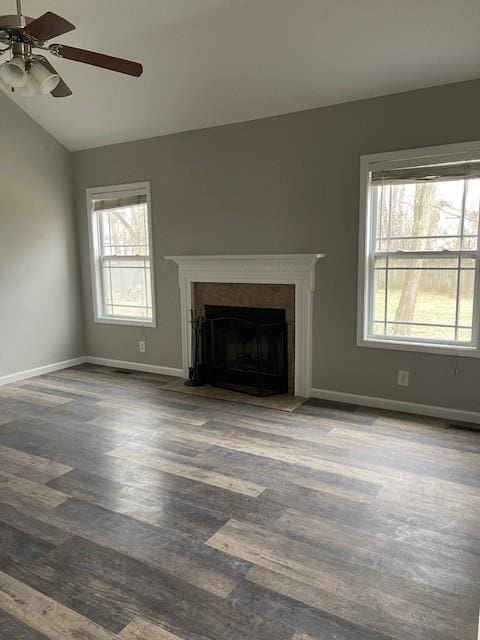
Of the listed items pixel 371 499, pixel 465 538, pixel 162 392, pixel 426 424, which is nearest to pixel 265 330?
pixel 162 392

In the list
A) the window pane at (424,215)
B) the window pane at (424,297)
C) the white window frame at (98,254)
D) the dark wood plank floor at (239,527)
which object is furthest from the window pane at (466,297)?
the white window frame at (98,254)

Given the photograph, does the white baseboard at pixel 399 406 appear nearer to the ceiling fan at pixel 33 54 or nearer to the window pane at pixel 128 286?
the window pane at pixel 128 286

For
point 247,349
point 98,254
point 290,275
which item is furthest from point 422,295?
point 98,254

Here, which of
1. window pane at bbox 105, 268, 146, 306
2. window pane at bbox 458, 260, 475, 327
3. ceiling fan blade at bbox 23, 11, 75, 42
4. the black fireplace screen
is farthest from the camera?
window pane at bbox 105, 268, 146, 306

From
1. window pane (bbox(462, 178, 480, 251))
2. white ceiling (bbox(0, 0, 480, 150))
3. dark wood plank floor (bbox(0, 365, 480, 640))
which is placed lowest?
dark wood plank floor (bbox(0, 365, 480, 640))

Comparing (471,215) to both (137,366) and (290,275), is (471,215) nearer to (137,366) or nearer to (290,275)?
(290,275)

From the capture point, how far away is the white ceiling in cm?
296

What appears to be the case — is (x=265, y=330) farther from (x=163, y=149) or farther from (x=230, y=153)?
(x=163, y=149)

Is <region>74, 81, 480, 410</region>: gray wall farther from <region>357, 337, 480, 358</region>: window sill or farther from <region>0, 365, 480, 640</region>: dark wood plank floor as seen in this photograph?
<region>0, 365, 480, 640</region>: dark wood plank floor

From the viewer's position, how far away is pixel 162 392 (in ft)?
14.8

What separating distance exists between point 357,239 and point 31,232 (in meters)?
3.50

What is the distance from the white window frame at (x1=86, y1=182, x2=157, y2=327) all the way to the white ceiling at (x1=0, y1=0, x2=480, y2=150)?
0.93 metres

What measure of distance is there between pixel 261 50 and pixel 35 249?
3.20 m

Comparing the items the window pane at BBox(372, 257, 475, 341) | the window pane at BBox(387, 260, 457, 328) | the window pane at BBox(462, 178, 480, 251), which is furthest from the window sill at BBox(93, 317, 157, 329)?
the window pane at BBox(462, 178, 480, 251)
